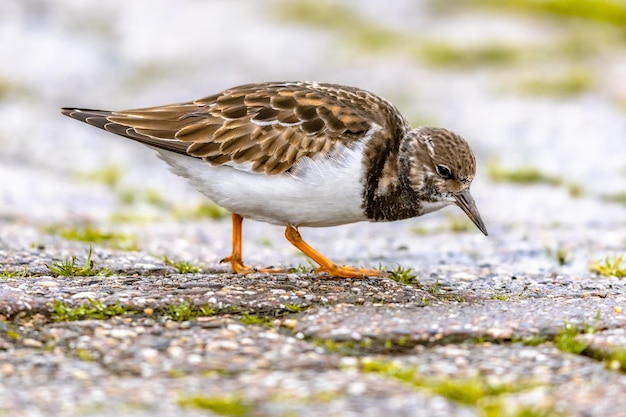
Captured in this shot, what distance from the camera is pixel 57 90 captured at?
1834cm

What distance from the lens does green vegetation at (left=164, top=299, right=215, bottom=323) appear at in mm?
6055

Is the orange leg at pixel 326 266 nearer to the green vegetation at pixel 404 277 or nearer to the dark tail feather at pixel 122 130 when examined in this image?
the green vegetation at pixel 404 277

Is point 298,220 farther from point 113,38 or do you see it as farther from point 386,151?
point 113,38

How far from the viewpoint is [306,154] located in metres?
6.96

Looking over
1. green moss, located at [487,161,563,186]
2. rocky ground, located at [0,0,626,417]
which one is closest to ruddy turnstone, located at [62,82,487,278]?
rocky ground, located at [0,0,626,417]

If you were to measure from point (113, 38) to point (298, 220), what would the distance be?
50.7 feet

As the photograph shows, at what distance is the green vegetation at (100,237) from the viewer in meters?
9.28

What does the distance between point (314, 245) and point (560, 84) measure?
29.9 ft

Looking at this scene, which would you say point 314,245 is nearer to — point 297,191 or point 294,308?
point 297,191

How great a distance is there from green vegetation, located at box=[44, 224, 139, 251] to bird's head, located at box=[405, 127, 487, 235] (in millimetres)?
3123

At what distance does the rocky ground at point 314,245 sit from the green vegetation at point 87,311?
0.06ft

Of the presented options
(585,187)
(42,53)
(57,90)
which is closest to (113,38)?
(42,53)

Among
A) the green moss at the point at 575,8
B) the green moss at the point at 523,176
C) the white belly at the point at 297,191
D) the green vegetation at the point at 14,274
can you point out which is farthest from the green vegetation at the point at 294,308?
the green moss at the point at 575,8

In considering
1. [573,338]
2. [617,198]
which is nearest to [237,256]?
[573,338]
